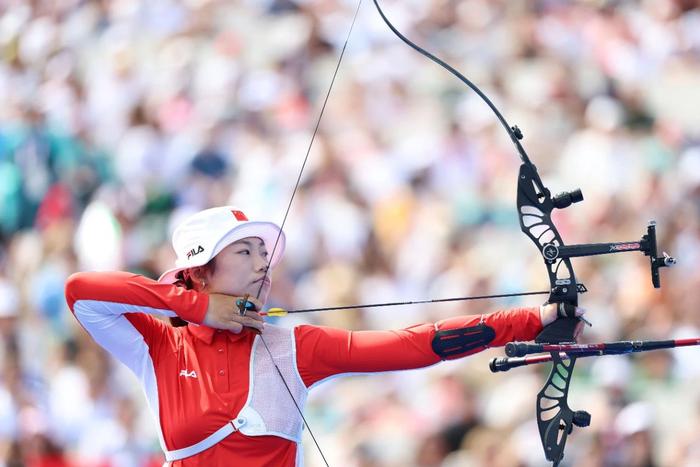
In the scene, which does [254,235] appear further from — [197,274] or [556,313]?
[556,313]

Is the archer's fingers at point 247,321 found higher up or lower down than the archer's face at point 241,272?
lower down

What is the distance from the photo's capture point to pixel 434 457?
18.7 ft

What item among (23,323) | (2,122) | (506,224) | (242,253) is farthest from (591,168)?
(2,122)

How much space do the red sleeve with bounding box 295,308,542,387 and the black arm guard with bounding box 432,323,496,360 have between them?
1 centimetres

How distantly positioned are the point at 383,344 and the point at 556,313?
493 mm

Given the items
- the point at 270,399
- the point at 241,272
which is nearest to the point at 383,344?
the point at 270,399

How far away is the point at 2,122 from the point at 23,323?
190 centimetres

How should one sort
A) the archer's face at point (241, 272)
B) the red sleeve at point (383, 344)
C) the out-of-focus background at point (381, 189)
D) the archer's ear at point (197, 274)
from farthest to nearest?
the out-of-focus background at point (381, 189)
the archer's ear at point (197, 274)
the archer's face at point (241, 272)
the red sleeve at point (383, 344)

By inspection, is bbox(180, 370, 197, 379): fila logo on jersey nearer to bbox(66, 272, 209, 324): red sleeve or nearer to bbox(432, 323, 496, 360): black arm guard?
bbox(66, 272, 209, 324): red sleeve

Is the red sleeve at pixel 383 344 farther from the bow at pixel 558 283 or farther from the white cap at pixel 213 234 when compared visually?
the white cap at pixel 213 234

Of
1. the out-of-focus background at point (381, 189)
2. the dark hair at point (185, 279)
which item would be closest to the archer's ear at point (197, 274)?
the dark hair at point (185, 279)

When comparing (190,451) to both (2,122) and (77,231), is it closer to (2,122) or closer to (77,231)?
(77,231)

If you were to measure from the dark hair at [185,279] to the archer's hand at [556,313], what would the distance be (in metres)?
1.00

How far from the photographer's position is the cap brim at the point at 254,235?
3.84 metres
